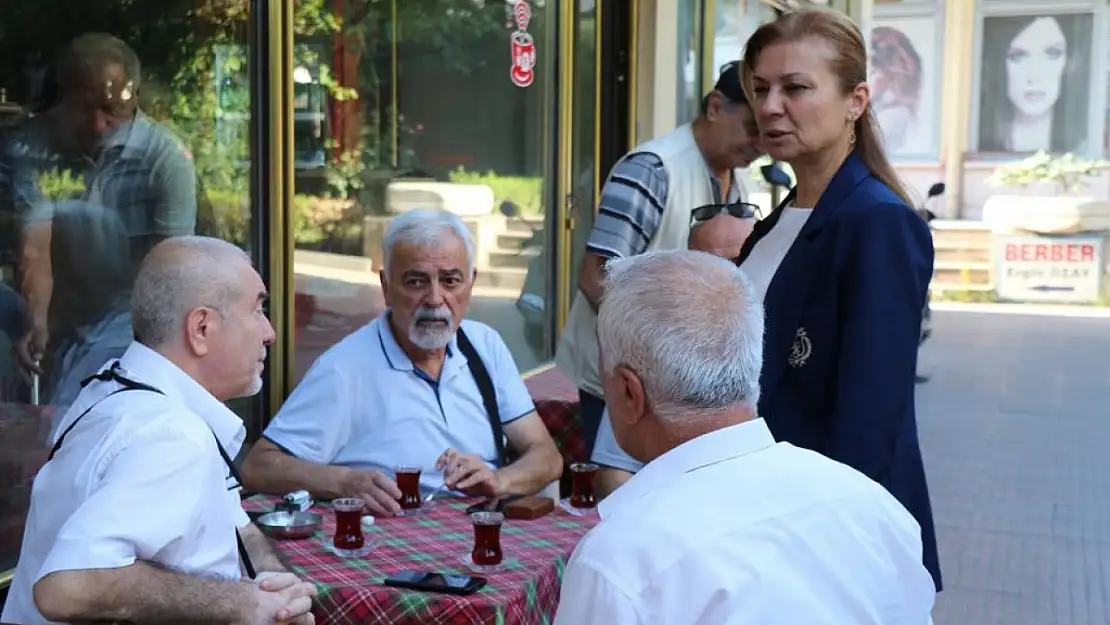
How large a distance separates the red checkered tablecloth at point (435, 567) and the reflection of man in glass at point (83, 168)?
3.06 feet

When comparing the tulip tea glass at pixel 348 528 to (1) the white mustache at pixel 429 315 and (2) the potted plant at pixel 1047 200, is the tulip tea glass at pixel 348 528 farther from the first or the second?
(2) the potted plant at pixel 1047 200

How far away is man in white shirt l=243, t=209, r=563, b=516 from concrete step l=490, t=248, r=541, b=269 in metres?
2.69

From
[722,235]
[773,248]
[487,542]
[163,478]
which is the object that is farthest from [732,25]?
[163,478]

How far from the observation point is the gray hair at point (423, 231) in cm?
364

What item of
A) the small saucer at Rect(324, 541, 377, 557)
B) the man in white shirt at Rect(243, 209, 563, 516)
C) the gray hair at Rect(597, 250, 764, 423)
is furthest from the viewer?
the man in white shirt at Rect(243, 209, 563, 516)

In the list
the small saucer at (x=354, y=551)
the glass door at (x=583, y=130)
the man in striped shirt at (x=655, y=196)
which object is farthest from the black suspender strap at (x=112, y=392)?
the glass door at (x=583, y=130)

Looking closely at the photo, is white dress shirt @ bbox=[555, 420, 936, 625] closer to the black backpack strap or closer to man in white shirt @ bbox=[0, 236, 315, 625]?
man in white shirt @ bbox=[0, 236, 315, 625]

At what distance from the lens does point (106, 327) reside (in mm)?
3895

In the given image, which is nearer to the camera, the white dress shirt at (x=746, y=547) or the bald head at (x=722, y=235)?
the white dress shirt at (x=746, y=547)

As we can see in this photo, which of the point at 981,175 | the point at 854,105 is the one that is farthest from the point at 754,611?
the point at 981,175

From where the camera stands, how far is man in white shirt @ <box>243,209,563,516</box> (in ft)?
11.1

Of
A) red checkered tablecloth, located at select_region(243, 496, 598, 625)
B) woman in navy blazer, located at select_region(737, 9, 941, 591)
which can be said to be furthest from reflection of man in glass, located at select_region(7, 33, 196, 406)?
woman in navy blazer, located at select_region(737, 9, 941, 591)

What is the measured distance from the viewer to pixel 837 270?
2.41 metres

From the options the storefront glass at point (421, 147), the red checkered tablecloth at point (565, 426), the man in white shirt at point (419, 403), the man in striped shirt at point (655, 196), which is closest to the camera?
the man in white shirt at point (419, 403)
